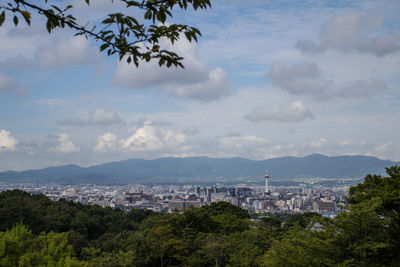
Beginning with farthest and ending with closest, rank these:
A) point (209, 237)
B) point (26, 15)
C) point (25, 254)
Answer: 1. point (209, 237)
2. point (25, 254)
3. point (26, 15)

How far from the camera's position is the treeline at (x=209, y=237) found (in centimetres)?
734

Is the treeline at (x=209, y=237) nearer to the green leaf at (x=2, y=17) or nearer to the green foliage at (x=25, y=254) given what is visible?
the green foliage at (x=25, y=254)

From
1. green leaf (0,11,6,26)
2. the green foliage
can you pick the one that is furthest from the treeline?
green leaf (0,11,6,26)

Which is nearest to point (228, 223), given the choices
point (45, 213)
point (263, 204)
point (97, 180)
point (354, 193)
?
point (354, 193)

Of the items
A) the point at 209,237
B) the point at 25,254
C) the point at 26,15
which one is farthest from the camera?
the point at 209,237

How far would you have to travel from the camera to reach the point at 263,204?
3184 inches

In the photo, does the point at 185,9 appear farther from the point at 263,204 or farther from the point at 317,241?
the point at 263,204

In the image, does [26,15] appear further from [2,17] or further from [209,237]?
[209,237]

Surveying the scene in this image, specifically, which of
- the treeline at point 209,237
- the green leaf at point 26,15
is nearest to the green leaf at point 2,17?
the green leaf at point 26,15

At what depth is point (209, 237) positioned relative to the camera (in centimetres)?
1551

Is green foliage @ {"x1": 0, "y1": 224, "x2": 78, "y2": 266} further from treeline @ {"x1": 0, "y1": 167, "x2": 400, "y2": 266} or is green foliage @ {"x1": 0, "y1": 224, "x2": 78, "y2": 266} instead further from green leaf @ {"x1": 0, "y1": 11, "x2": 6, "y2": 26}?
green leaf @ {"x1": 0, "y1": 11, "x2": 6, "y2": 26}

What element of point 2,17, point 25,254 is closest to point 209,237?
point 25,254

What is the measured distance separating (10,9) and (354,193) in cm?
1316

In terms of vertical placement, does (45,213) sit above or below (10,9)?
below
